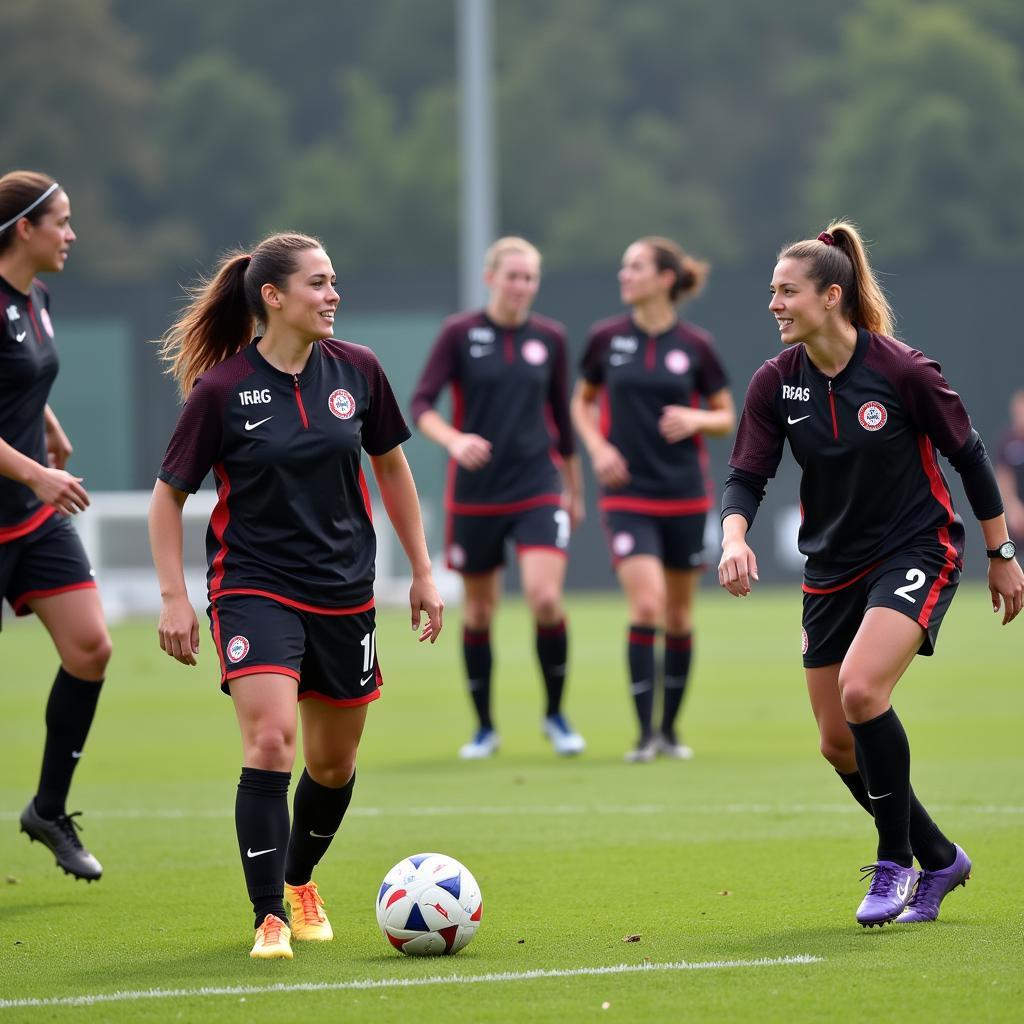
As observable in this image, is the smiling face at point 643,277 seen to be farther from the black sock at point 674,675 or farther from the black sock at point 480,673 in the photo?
the black sock at point 480,673

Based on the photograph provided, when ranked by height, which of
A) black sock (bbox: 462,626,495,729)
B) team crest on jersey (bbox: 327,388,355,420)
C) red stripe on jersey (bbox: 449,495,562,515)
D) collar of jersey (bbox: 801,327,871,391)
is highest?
collar of jersey (bbox: 801,327,871,391)

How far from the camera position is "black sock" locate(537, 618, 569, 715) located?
10719 mm

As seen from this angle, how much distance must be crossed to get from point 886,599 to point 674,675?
4.66 m

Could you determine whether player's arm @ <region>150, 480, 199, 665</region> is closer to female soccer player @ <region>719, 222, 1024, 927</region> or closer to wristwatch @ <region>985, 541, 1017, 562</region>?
Result: female soccer player @ <region>719, 222, 1024, 927</region>

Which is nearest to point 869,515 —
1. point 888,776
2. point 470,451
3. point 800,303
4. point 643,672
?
point 800,303

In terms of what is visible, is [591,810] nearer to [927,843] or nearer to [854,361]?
[927,843]

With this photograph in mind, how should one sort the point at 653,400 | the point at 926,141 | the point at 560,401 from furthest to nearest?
the point at 926,141 < the point at 560,401 < the point at 653,400

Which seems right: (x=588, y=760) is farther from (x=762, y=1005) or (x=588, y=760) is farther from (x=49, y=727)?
(x=762, y=1005)

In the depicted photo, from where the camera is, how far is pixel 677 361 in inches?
419

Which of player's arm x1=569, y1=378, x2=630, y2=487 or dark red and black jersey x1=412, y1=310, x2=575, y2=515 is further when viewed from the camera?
dark red and black jersey x1=412, y1=310, x2=575, y2=515

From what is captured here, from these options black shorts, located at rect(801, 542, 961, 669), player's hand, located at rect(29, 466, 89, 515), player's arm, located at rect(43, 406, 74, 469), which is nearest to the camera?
black shorts, located at rect(801, 542, 961, 669)

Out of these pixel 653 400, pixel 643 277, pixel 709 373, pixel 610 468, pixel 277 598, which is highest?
pixel 643 277

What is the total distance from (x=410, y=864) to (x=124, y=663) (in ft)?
39.6

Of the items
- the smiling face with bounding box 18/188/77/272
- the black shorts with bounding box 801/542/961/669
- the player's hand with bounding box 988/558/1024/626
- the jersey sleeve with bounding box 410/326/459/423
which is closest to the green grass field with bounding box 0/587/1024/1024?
the black shorts with bounding box 801/542/961/669
